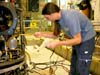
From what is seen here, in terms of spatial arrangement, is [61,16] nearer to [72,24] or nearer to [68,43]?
[72,24]

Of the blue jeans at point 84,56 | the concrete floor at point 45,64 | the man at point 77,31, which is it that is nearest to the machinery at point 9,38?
the man at point 77,31

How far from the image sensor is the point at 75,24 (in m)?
2.08

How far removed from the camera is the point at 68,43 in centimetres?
205

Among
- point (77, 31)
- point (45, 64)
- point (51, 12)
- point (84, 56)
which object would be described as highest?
point (51, 12)

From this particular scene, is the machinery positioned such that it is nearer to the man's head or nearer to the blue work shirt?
the man's head

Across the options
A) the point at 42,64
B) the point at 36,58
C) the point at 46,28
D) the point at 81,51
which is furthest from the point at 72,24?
the point at 46,28

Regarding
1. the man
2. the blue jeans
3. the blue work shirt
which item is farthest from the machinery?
the blue jeans

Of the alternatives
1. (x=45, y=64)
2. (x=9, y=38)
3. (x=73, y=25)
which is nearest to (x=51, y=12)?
(x=73, y=25)

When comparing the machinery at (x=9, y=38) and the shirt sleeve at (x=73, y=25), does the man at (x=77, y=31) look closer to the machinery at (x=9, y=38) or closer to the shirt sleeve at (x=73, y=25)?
the shirt sleeve at (x=73, y=25)

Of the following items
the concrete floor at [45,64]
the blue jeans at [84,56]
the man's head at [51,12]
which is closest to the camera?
the man's head at [51,12]

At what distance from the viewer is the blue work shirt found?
2.07 meters

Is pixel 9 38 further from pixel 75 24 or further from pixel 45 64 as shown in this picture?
pixel 45 64

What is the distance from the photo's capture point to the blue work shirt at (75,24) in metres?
2.07

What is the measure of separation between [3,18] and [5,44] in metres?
0.29
